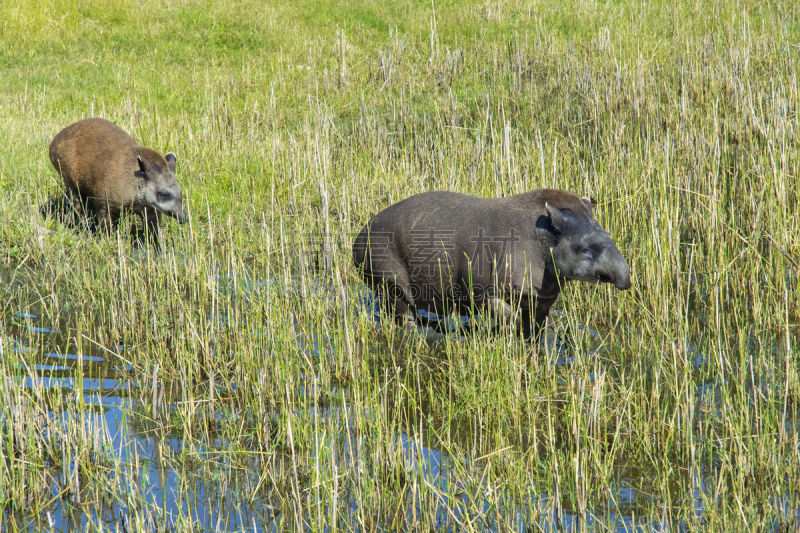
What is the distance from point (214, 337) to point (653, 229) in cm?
353

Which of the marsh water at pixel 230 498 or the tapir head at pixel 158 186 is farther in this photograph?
the tapir head at pixel 158 186

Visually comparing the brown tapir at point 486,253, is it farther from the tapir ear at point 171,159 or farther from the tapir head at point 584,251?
the tapir ear at point 171,159

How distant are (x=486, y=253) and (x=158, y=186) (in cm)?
440

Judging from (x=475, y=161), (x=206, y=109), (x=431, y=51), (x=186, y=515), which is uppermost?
(x=431, y=51)

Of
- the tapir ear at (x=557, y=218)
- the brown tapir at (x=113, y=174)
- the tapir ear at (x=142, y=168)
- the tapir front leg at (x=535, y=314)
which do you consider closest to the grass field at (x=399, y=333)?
the tapir front leg at (x=535, y=314)

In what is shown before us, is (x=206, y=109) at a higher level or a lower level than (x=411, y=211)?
higher

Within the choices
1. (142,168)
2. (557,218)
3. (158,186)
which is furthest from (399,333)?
(142,168)

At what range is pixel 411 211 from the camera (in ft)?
19.2

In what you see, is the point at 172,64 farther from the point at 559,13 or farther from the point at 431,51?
the point at 559,13

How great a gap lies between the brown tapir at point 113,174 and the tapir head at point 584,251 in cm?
458

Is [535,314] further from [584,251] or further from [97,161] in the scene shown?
[97,161]

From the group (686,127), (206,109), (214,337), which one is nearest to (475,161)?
(686,127)

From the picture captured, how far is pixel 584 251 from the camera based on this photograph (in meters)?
5.11

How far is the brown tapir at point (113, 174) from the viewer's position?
821 cm
